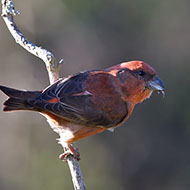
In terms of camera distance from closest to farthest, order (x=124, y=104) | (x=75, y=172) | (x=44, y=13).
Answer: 1. (x=75, y=172)
2. (x=124, y=104)
3. (x=44, y=13)

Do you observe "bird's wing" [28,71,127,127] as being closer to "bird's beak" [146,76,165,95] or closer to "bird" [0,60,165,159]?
"bird" [0,60,165,159]

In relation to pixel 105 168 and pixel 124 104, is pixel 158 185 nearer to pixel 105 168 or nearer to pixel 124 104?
pixel 105 168

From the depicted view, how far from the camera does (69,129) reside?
466 centimetres

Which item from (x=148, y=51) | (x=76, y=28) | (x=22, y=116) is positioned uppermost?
(x=76, y=28)

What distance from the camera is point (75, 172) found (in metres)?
4.47

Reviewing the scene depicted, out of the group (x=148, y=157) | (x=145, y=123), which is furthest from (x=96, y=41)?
(x=148, y=157)

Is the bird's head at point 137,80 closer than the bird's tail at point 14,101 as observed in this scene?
No

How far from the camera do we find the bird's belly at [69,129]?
4629 mm

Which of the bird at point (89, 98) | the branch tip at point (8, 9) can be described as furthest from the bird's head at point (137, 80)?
the branch tip at point (8, 9)

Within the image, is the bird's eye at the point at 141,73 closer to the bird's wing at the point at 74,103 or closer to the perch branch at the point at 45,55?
the bird's wing at the point at 74,103

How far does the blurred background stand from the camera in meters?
8.92

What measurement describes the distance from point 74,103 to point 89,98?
16cm

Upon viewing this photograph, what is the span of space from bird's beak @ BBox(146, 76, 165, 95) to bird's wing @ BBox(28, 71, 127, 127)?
1.71ft

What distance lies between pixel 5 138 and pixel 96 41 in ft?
8.81
